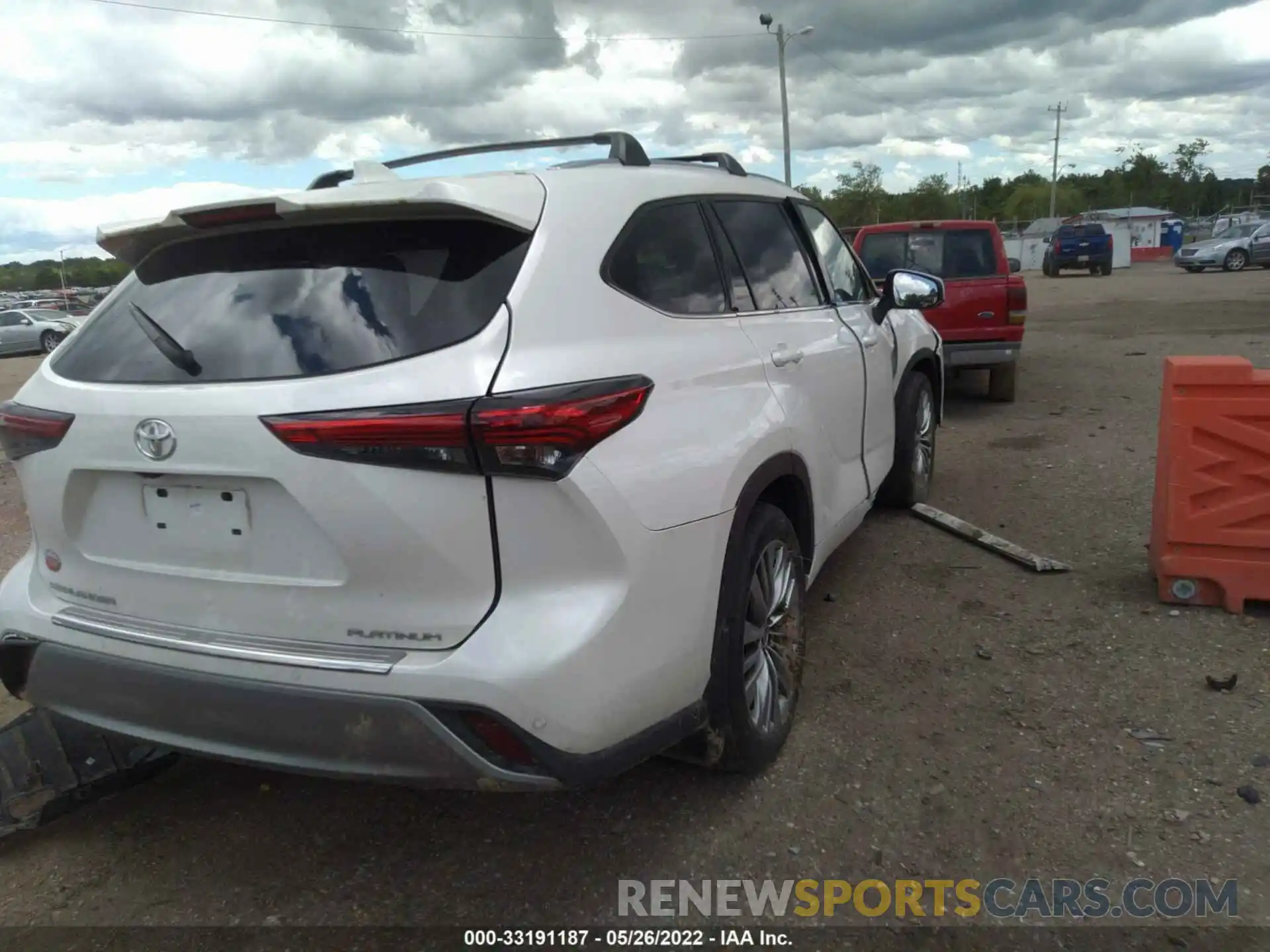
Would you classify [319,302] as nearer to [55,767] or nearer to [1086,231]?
[55,767]

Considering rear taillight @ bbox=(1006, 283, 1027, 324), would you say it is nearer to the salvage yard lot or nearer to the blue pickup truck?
the salvage yard lot

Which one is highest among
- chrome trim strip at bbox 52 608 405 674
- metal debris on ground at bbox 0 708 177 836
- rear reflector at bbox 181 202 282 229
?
rear reflector at bbox 181 202 282 229

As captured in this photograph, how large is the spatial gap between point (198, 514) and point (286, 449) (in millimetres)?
351

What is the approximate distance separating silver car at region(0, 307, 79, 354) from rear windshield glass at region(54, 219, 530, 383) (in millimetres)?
29729

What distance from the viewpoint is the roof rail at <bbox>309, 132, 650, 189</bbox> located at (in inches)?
128

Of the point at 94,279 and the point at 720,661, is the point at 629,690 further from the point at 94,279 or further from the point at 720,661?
the point at 94,279

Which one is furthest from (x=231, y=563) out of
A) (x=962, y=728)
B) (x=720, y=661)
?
(x=962, y=728)

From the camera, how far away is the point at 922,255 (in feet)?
31.2

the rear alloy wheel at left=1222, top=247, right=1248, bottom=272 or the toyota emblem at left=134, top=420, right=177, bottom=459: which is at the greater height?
the toyota emblem at left=134, top=420, right=177, bottom=459

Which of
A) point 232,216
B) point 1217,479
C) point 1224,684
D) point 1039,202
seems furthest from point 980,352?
point 1039,202

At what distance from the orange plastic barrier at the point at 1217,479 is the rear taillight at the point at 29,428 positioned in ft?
13.1

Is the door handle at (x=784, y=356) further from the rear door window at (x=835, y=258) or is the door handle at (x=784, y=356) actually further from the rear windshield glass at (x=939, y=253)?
the rear windshield glass at (x=939, y=253)

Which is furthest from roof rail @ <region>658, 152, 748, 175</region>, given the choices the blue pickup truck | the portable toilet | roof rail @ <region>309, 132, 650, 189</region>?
the portable toilet

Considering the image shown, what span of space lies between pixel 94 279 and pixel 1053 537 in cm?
6666
